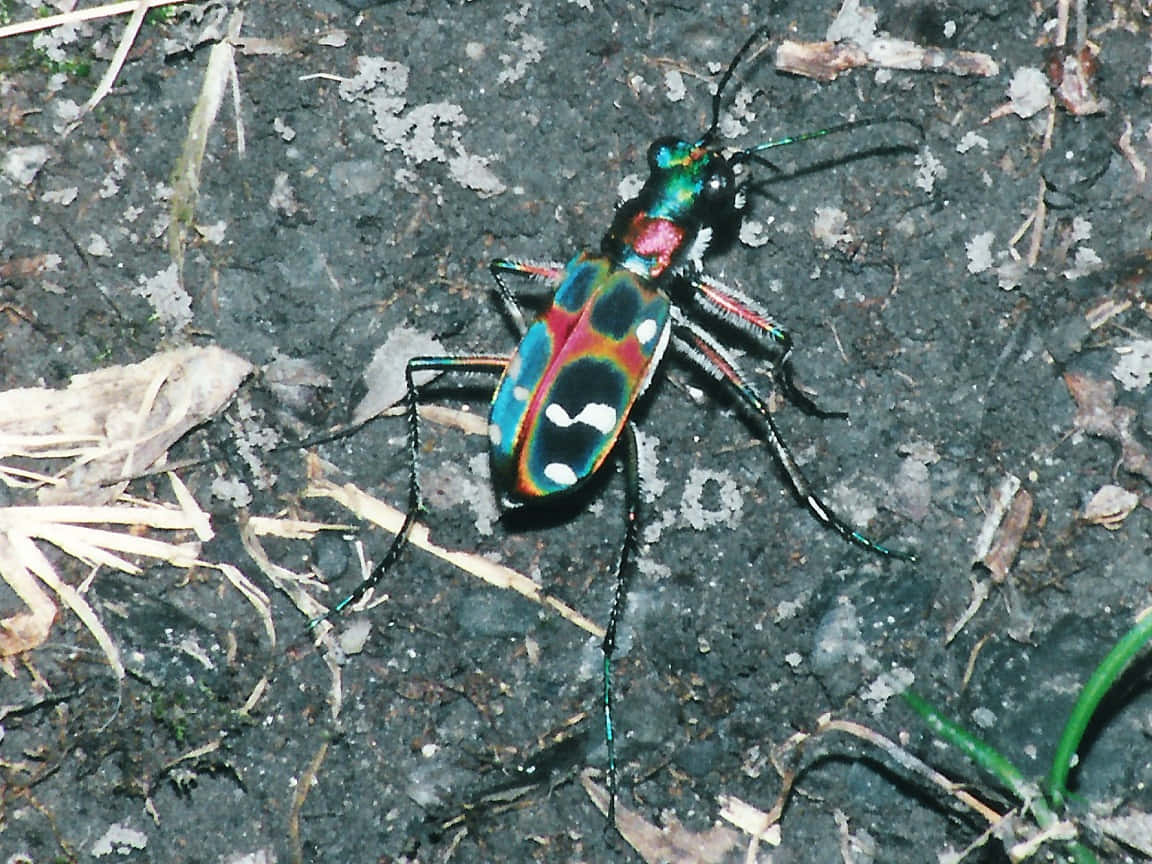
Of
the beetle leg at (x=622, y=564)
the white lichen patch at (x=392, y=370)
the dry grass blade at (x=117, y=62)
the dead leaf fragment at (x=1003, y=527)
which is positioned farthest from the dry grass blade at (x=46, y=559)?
the dead leaf fragment at (x=1003, y=527)

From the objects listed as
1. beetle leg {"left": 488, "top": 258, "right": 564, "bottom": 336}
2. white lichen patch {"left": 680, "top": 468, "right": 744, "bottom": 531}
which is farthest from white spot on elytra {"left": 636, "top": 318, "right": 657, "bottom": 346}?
white lichen patch {"left": 680, "top": 468, "right": 744, "bottom": 531}

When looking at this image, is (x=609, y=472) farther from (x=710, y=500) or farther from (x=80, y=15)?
(x=80, y=15)

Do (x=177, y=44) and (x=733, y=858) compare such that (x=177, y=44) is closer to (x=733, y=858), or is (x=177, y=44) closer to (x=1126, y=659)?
(x=733, y=858)

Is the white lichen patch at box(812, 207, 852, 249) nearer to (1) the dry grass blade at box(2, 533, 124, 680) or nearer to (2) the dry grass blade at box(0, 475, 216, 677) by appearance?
(2) the dry grass blade at box(0, 475, 216, 677)

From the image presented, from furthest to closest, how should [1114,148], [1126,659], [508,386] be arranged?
[1114,148] < [508,386] < [1126,659]

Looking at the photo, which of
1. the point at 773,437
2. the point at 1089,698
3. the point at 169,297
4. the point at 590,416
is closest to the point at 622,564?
the point at 590,416

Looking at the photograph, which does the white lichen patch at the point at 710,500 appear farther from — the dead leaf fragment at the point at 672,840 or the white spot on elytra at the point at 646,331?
the dead leaf fragment at the point at 672,840

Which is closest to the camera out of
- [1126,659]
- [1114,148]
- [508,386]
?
[1126,659]

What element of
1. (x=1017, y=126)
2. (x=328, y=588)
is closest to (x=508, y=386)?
(x=328, y=588)
